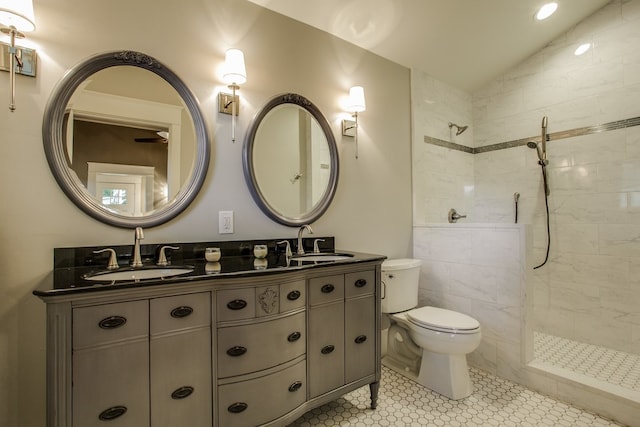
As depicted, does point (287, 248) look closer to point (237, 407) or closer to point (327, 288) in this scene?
point (327, 288)

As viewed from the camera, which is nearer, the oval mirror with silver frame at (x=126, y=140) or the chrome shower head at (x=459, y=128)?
the oval mirror with silver frame at (x=126, y=140)

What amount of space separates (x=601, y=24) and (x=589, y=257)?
1895mm

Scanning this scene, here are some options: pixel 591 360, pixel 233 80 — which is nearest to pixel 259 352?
pixel 233 80

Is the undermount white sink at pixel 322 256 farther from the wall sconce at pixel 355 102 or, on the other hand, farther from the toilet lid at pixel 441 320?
the wall sconce at pixel 355 102

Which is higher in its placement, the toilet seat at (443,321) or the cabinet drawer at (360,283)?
the cabinet drawer at (360,283)

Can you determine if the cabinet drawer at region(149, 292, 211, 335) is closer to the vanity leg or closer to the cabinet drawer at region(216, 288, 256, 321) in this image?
the cabinet drawer at region(216, 288, 256, 321)

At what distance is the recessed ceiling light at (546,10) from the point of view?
7.90 ft

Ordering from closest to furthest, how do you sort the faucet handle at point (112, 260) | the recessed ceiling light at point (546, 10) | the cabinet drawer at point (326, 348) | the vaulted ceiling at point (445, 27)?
the faucet handle at point (112, 260) → the cabinet drawer at point (326, 348) → the vaulted ceiling at point (445, 27) → the recessed ceiling light at point (546, 10)

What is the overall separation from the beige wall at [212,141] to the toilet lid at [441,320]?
59 centimetres

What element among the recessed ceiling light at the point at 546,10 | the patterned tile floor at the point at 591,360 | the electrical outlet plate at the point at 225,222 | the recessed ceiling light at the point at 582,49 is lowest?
the patterned tile floor at the point at 591,360

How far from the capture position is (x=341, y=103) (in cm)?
234

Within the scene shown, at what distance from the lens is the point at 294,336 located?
1.45 m

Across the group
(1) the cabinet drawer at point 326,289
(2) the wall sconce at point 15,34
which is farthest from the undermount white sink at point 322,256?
(2) the wall sconce at point 15,34

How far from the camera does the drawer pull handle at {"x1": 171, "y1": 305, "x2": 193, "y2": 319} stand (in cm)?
118
